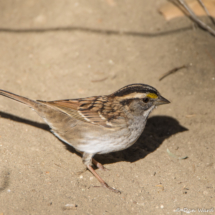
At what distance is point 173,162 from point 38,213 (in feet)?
8.47

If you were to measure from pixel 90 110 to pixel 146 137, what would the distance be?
160 centimetres

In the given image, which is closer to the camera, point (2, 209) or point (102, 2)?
point (2, 209)

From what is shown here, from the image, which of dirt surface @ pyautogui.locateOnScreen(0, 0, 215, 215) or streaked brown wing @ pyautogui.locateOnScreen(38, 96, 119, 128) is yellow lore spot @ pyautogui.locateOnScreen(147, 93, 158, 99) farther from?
dirt surface @ pyautogui.locateOnScreen(0, 0, 215, 215)

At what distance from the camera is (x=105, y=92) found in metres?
6.86

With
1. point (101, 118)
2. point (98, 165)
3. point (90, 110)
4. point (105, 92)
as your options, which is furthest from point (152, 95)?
point (105, 92)

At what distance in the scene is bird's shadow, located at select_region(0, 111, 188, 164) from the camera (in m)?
5.63

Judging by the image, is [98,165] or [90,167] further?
[98,165]

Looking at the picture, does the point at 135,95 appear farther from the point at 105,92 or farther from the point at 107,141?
the point at 105,92

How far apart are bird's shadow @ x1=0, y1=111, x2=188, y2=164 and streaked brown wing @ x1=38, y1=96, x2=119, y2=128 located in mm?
979

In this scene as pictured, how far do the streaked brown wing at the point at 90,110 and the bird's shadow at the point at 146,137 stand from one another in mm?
979

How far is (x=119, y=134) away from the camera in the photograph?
15.8ft

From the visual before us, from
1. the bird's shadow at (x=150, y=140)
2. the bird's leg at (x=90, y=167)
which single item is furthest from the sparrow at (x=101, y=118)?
the bird's shadow at (x=150, y=140)

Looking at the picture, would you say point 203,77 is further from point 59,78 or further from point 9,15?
point 9,15

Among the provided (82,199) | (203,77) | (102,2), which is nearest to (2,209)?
(82,199)
